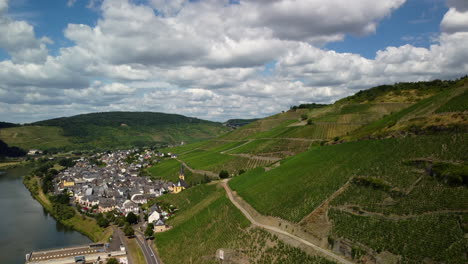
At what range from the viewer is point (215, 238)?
178ft

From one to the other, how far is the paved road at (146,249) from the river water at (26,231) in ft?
44.7

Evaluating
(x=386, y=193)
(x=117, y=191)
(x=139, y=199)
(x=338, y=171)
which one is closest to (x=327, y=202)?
(x=386, y=193)

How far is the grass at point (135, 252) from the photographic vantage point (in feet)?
195

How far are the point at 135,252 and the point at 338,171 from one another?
136ft

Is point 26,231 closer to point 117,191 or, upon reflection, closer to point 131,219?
point 131,219

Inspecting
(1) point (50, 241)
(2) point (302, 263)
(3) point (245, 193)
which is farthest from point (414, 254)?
(1) point (50, 241)

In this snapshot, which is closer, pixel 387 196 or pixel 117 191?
pixel 387 196

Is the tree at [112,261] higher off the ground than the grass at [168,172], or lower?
lower

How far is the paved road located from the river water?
537 inches

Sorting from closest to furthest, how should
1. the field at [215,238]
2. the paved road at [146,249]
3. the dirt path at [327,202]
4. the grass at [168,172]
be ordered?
the field at [215,238], the dirt path at [327,202], the paved road at [146,249], the grass at [168,172]

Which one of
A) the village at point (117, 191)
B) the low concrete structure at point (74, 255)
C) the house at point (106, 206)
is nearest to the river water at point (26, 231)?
the low concrete structure at point (74, 255)

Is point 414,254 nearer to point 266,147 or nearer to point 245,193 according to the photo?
point 245,193

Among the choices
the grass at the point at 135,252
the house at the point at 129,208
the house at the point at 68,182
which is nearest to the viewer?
the grass at the point at 135,252

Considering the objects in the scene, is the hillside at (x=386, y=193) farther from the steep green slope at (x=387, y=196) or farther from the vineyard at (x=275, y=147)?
the vineyard at (x=275, y=147)
